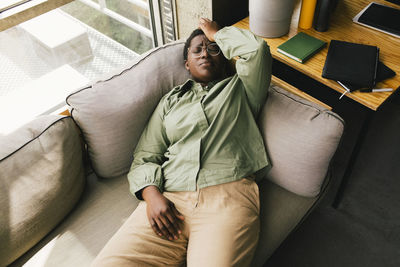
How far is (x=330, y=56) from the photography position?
1.50 m

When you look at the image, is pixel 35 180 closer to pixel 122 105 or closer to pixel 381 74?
pixel 122 105

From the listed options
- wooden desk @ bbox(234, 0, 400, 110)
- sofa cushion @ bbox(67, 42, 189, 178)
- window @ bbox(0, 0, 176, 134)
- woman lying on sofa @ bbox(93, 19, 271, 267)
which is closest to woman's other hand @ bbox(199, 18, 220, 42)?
woman lying on sofa @ bbox(93, 19, 271, 267)

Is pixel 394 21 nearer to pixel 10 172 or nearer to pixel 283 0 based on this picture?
pixel 283 0

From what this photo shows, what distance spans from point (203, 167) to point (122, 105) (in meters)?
0.40

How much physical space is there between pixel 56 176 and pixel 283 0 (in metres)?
1.16

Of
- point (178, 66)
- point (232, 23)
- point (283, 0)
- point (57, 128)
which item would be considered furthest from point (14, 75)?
point (283, 0)

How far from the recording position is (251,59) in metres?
1.28

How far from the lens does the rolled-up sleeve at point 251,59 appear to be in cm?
128

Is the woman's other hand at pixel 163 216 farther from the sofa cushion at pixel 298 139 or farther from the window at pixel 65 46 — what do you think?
the window at pixel 65 46

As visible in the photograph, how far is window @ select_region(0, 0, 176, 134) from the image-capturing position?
1.73m

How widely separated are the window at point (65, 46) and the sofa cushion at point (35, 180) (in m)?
0.41

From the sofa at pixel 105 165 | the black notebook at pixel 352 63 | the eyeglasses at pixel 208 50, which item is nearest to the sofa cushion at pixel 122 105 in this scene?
the sofa at pixel 105 165

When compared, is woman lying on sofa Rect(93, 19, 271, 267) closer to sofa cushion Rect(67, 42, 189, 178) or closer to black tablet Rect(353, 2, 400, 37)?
sofa cushion Rect(67, 42, 189, 178)

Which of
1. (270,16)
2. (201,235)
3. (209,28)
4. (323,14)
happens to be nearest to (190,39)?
(209,28)
